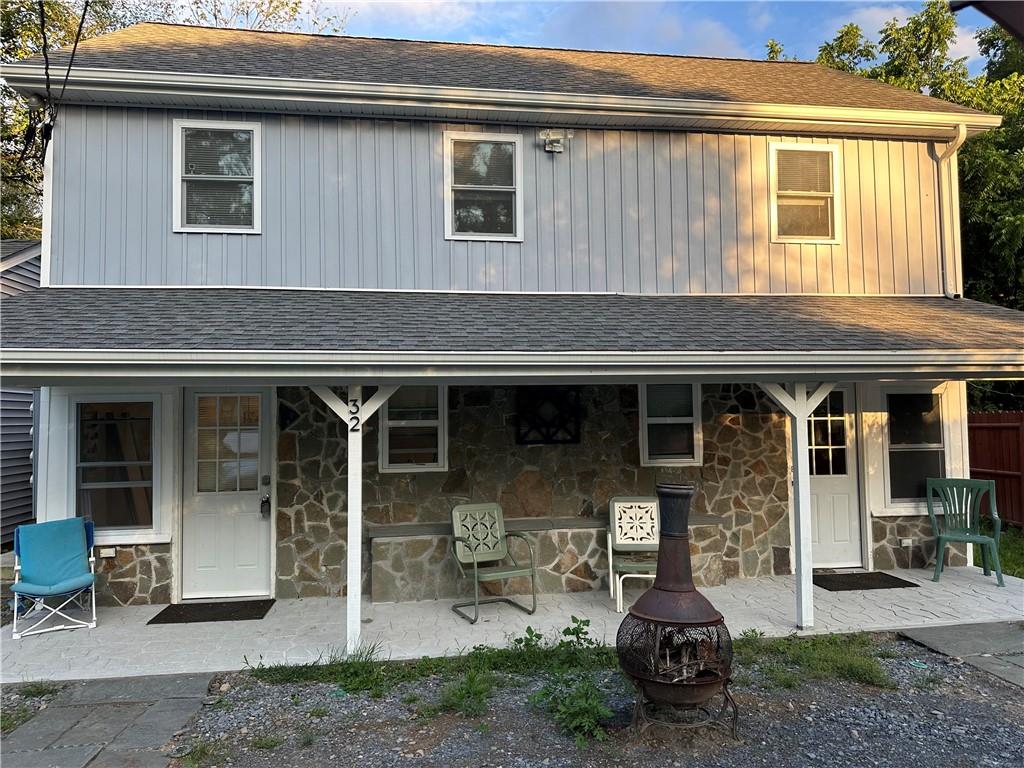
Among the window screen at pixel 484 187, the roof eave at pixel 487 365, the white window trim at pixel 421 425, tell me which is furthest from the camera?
the window screen at pixel 484 187

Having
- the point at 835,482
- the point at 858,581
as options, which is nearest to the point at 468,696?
the point at 858,581

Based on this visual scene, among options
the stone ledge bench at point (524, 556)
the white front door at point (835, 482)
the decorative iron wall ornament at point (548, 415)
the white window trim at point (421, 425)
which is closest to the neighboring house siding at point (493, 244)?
the decorative iron wall ornament at point (548, 415)

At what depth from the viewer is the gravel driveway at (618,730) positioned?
3.41 meters

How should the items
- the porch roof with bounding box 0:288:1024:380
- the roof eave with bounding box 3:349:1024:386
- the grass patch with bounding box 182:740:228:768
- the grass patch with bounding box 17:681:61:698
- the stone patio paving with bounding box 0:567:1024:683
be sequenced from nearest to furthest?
the grass patch with bounding box 182:740:228:768
the grass patch with bounding box 17:681:61:698
the roof eave with bounding box 3:349:1024:386
the porch roof with bounding box 0:288:1024:380
the stone patio paving with bounding box 0:567:1024:683

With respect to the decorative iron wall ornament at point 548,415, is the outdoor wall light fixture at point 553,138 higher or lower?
higher

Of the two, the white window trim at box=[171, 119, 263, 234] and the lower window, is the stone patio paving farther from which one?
the white window trim at box=[171, 119, 263, 234]

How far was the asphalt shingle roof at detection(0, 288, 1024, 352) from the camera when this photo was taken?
4859 mm

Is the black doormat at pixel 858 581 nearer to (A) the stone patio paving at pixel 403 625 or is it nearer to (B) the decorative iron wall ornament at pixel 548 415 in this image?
(A) the stone patio paving at pixel 403 625

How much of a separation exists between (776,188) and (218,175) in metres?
5.74

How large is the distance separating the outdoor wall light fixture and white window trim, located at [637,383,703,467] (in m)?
2.61

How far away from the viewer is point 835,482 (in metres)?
7.29

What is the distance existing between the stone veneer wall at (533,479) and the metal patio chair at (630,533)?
0.90 ft

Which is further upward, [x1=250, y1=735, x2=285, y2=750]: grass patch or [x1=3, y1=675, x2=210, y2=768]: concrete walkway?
[x1=3, y1=675, x2=210, y2=768]: concrete walkway

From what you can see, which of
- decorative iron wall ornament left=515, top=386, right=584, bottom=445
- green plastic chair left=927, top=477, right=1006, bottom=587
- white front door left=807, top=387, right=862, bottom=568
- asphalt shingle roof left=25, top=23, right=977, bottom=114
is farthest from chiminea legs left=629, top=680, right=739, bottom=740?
asphalt shingle roof left=25, top=23, right=977, bottom=114
